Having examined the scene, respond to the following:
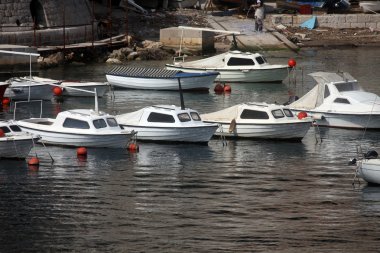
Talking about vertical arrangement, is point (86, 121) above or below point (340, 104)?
above

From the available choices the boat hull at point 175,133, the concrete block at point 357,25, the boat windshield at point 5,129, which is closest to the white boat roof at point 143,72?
the boat hull at point 175,133

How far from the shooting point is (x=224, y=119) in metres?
58.9

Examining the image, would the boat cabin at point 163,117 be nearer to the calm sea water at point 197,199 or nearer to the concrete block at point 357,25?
the calm sea water at point 197,199

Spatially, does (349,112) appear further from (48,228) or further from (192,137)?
(48,228)

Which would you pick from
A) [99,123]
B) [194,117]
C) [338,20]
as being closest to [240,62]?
[194,117]

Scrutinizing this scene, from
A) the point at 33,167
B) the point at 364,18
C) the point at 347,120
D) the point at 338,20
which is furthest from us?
the point at 364,18

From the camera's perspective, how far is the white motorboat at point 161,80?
75875 millimetres

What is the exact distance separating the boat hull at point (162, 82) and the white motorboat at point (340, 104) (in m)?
13.4

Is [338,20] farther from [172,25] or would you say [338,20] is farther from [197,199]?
[197,199]

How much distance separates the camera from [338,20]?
10431 centimetres

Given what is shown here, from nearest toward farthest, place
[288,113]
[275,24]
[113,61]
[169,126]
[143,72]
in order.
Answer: [169,126]
[288,113]
[143,72]
[113,61]
[275,24]

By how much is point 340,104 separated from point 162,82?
1643 cm

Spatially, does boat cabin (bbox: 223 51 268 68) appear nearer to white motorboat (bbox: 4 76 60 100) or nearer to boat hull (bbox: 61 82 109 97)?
boat hull (bbox: 61 82 109 97)

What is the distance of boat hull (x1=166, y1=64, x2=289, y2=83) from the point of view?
261 feet
